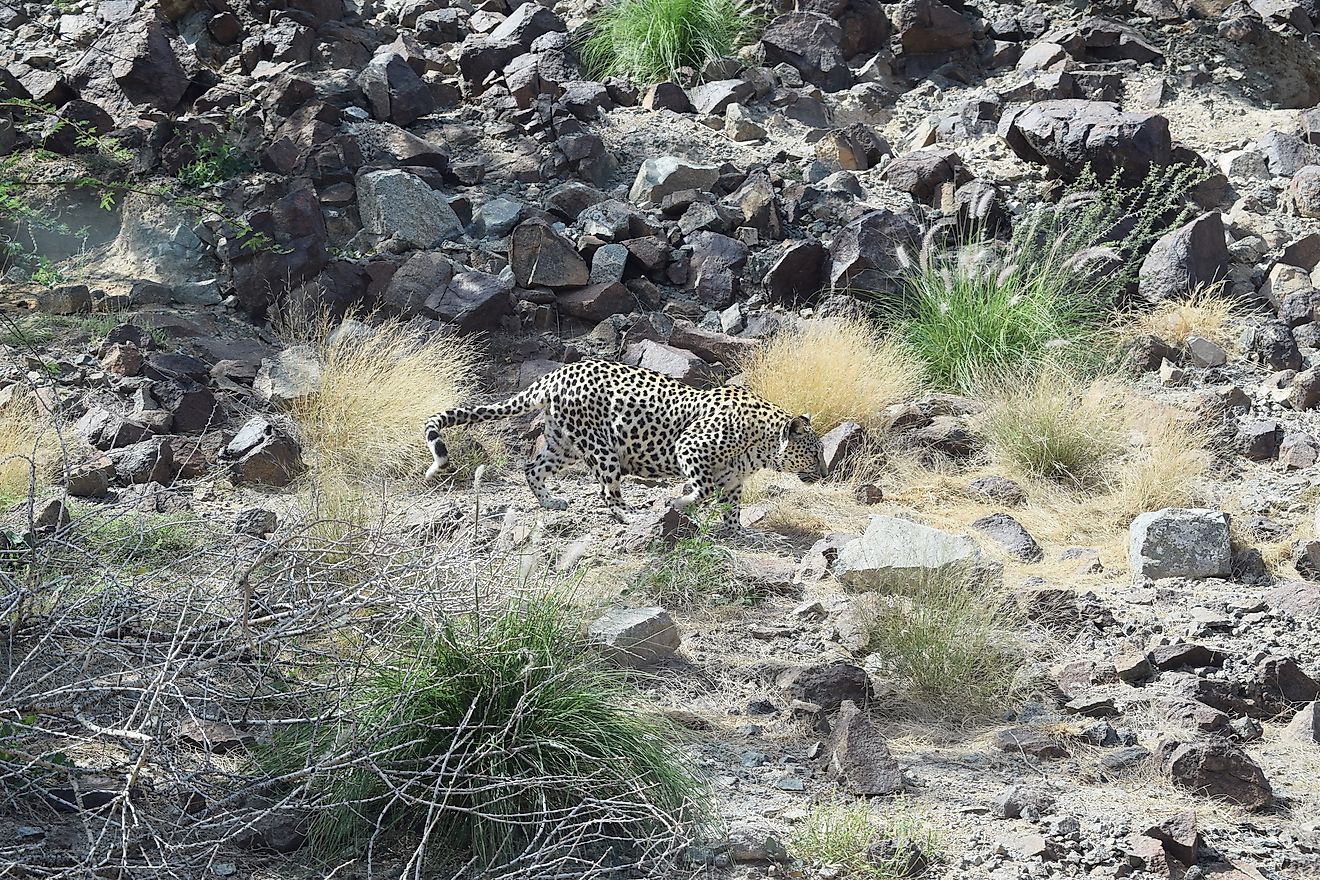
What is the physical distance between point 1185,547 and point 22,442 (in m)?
7.36

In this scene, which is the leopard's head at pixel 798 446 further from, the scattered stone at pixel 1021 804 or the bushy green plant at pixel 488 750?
the bushy green plant at pixel 488 750

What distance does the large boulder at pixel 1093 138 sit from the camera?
1319cm

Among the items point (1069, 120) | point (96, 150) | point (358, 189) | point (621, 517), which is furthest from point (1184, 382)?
point (96, 150)

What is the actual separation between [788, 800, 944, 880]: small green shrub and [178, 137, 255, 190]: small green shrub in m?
10.2

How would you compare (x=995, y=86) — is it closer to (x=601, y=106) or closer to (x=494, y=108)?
(x=601, y=106)

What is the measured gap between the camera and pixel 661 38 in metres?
15.6

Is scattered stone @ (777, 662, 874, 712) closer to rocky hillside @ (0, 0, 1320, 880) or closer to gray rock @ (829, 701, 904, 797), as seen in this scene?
rocky hillside @ (0, 0, 1320, 880)

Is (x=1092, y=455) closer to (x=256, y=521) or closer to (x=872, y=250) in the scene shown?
(x=872, y=250)

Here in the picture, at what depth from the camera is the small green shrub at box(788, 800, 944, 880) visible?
475 centimetres

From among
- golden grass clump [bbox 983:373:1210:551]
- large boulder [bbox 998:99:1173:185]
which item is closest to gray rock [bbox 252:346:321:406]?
golden grass clump [bbox 983:373:1210:551]

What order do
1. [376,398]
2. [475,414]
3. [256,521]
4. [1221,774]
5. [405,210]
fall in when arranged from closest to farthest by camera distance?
[1221,774] → [256,521] → [475,414] → [376,398] → [405,210]

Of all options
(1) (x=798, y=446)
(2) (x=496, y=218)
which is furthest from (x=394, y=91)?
(1) (x=798, y=446)

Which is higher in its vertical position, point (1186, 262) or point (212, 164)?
point (212, 164)

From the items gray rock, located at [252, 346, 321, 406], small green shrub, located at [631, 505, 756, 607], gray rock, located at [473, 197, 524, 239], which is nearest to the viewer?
small green shrub, located at [631, 505, 756, 607]
